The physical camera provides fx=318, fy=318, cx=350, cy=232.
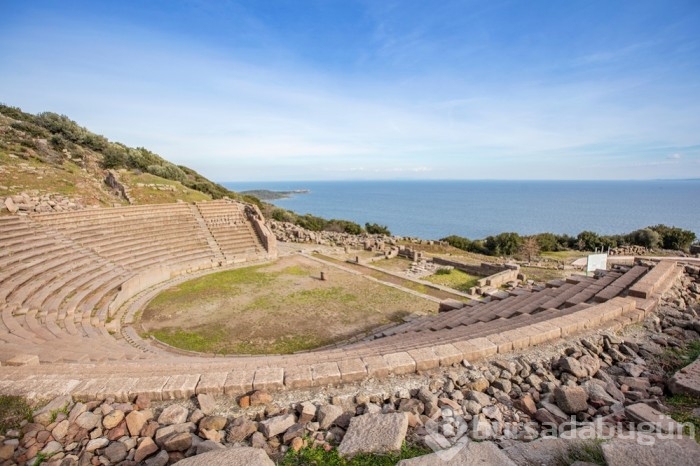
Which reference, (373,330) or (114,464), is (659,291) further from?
(114,464)

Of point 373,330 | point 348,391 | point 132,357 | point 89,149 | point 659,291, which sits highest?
point 89,149

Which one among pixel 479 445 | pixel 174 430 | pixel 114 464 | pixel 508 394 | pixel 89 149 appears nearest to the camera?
pixel 479 445

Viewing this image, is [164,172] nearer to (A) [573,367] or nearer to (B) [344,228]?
(B) [344,228]

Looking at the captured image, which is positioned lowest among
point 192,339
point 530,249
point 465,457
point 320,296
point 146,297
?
point 192,339

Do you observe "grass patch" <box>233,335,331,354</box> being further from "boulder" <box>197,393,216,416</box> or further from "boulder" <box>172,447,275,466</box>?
"boulder" <box>172,447,275,466</box>

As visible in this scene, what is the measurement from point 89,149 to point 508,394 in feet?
157

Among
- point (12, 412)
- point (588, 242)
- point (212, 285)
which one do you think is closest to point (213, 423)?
point (12, 412)

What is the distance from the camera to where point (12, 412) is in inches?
141

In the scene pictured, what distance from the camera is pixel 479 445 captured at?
8.93ft

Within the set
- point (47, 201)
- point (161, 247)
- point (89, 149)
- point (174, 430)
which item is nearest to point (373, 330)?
point (174, 430)

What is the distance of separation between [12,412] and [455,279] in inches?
686

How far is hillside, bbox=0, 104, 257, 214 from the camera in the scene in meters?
19.8

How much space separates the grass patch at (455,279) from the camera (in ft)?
55.1

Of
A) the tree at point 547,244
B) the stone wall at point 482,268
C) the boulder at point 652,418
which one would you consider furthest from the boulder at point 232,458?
the tree at point 547,244
